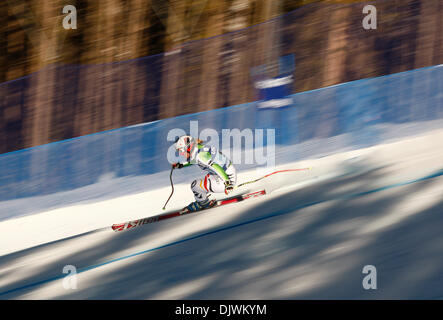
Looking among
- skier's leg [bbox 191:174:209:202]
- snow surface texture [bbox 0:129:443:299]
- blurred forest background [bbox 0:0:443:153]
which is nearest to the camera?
snow surface texture [bbox 0:129:443:299]

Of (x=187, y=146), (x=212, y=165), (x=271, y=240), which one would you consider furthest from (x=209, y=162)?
(x=271, y=240)

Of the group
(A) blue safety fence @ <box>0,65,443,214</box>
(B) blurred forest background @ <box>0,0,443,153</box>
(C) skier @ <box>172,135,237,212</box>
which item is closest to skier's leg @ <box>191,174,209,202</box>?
(C) skier @ <box>172,135,237,212</box>

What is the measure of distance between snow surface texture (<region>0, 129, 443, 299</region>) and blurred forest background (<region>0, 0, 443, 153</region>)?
1.04 metres

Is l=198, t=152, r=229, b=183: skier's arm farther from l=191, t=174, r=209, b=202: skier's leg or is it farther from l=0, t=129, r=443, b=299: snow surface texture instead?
l=0, t=129, r=443, b=299: snow surface texture

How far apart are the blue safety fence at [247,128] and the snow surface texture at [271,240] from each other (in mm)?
356

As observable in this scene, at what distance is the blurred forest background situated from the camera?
18.8ft

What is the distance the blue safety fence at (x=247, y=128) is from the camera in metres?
5.79

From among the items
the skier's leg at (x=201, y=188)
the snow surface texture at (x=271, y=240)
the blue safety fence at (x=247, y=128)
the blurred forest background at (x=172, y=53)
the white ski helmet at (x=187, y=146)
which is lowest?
the snow surface texture at (x=271, y=240)

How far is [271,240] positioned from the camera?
370 cm

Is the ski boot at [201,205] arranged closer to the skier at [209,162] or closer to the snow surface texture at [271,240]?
the snow surface texture at [271,240]

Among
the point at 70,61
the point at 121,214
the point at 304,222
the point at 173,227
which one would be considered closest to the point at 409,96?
the point at 304,222

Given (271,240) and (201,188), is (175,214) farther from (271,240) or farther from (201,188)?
(271,240)

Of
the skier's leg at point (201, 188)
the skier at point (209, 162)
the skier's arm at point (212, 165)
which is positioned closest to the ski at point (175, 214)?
the skier's leg at point (201, 188)

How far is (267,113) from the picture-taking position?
581 cm
